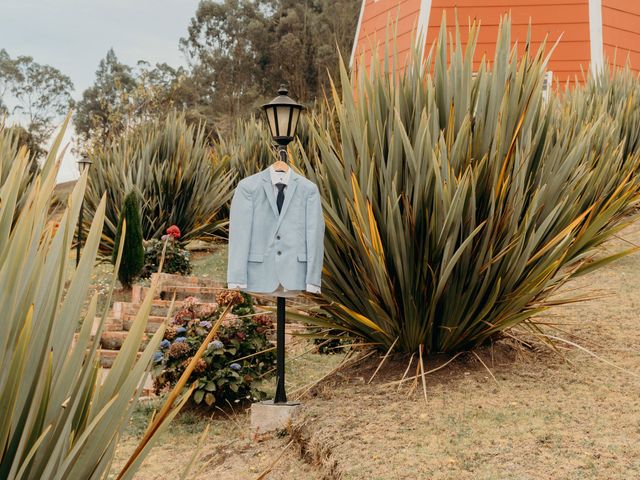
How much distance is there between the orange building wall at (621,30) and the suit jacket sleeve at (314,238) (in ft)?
37.0

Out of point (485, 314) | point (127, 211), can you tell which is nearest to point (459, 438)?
point (485, 314)

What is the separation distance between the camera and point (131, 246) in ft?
38.5

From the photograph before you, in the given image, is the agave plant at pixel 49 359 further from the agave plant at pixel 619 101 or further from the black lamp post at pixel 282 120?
the agave plant at pixel 619 101

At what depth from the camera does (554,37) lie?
1452cm

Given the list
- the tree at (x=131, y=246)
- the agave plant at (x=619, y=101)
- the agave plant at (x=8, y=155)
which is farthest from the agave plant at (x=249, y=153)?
the agave plant at (x=8, y=155)

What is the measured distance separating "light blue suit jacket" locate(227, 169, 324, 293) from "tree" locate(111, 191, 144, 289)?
6.70 metres

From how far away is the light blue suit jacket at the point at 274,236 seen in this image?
5.03 m

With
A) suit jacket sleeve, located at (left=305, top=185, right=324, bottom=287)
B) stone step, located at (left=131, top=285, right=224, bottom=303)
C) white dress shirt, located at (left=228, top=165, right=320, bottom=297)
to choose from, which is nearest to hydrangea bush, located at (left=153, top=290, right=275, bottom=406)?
white dress shirt, located at (left=228, top=165, right=320, bottom=297)

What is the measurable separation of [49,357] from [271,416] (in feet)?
12.9

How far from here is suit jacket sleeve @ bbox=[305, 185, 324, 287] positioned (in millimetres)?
4941

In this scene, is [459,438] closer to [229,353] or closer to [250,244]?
[250,244]

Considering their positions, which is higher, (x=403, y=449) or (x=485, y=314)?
(x=485, y=314)

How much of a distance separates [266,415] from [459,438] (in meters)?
1.61

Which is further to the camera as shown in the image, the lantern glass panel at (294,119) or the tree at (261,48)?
the tree at (261,48)
